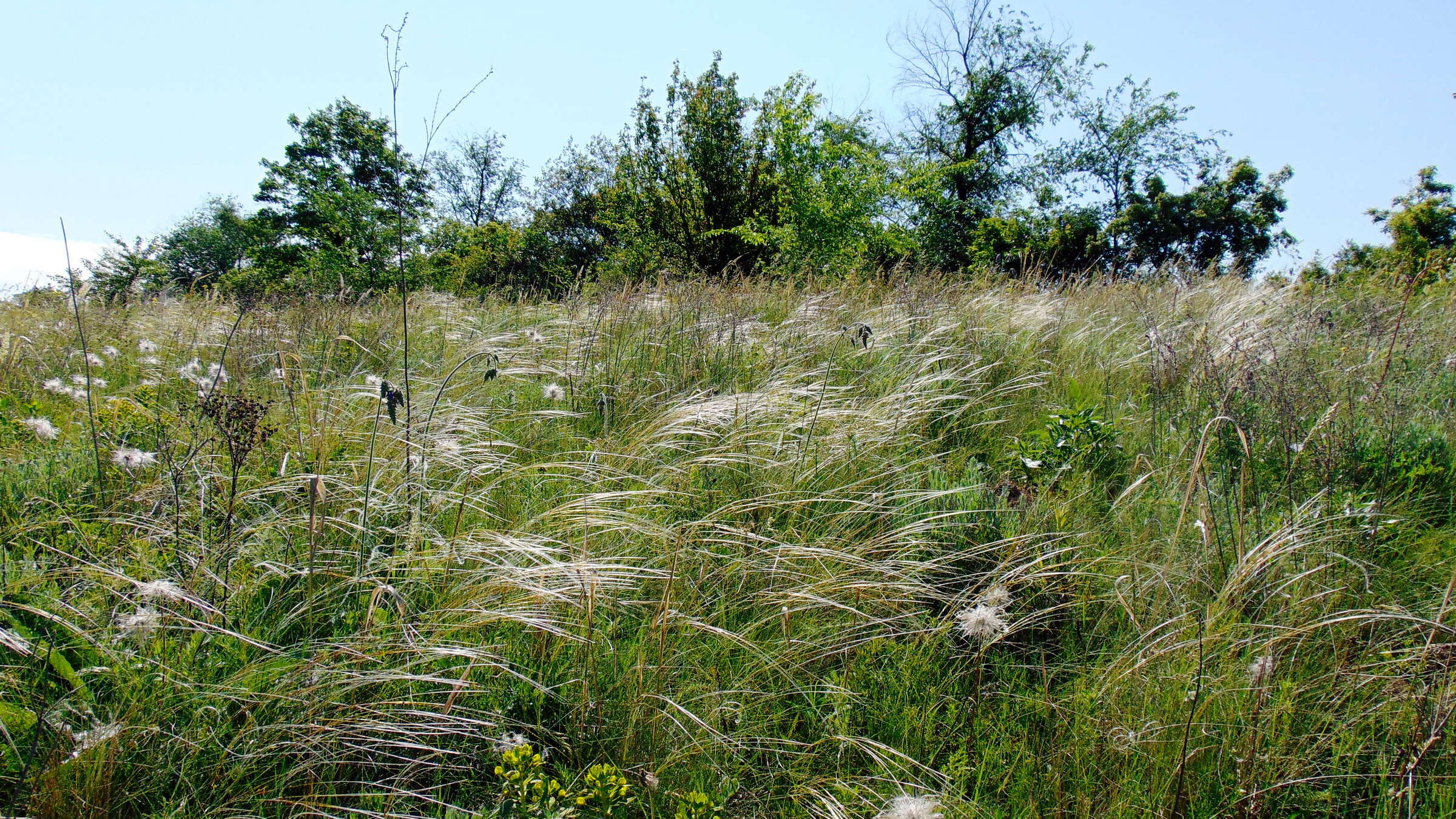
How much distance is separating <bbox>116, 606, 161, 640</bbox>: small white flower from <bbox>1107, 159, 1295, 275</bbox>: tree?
1407 inches

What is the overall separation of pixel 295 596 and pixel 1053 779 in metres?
1.61

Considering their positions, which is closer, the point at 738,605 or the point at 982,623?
the point at 982,623


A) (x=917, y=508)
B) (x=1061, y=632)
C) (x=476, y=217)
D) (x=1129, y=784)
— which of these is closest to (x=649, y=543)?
(x=917, y=508)

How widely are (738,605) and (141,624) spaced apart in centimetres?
113

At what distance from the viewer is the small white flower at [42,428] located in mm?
2389

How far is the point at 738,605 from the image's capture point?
5.26 feet

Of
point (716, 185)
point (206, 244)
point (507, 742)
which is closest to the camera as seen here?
point (507, 742)

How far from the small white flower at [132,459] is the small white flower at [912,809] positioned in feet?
6.76

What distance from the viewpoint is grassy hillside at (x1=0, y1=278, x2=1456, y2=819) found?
116 centimetres

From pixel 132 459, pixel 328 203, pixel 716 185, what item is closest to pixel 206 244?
pixel 328 203

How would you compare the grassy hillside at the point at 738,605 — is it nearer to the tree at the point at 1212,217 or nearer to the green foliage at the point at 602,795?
the green foliage at the point at 602,795

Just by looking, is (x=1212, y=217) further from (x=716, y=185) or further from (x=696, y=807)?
(x=696, y=807)

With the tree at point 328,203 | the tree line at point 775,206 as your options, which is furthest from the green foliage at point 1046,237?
the tree at point 328,203

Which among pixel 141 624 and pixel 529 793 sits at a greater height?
pixel 141 624
